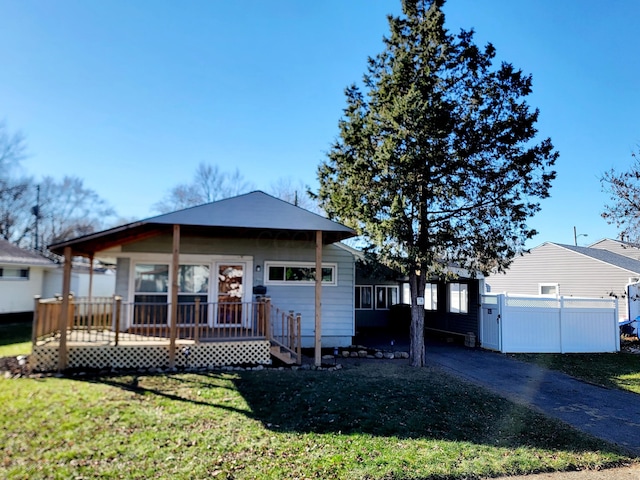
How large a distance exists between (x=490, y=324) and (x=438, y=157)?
6.49 metres

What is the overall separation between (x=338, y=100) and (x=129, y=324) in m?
8.37

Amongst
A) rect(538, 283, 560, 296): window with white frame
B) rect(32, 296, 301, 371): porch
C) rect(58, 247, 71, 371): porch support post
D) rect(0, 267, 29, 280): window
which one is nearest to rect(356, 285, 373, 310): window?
rect(32, 296, 301, 371): porch

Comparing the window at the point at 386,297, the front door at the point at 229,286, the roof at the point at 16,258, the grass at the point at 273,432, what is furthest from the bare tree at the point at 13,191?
the window at the point at 386,297

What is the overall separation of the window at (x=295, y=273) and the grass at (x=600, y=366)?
590 centimetres

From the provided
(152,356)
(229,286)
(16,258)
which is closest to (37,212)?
(16,258)

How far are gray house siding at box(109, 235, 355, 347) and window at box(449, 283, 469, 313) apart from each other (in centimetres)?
458

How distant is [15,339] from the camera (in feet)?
40.7

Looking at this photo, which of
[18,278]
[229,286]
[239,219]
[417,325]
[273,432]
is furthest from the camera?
[18,278]

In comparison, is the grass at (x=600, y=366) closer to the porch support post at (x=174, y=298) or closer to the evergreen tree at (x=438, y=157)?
the evergreen tree at (x=438, y=157)

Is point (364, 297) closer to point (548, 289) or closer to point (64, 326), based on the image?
point (548, 289)

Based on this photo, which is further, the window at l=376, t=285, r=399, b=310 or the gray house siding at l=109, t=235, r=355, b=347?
the window at l=376, t=285, r=399, b=310

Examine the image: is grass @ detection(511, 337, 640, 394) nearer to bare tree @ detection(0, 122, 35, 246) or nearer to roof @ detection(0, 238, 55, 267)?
roof @ detection(0, 238, 55, 267)

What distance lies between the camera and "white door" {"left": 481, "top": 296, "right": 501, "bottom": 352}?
12.0 metres

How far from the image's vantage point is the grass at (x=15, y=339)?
1023 cm
